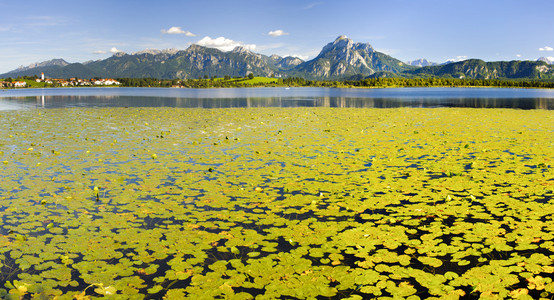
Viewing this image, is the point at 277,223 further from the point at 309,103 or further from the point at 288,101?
the point at 288,101

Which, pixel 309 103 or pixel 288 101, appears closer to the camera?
pixel 309 103

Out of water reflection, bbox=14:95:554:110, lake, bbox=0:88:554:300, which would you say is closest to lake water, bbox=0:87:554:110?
water reflection, bbox=14:95:554:110

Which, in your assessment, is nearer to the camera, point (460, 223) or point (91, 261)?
point (91, 261)

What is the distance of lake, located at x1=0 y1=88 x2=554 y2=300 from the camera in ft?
23.6

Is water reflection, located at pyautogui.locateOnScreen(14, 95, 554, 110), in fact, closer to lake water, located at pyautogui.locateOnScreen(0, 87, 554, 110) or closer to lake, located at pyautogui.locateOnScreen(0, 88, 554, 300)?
lake water, located at pyautogui.locateOnScreen(0, 87, 554, 110)

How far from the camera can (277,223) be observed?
1042 centimetres

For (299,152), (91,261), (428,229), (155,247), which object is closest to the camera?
(91,261)

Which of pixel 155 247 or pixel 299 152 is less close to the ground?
pixel 299 152

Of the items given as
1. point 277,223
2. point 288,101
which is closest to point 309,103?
point 288,101

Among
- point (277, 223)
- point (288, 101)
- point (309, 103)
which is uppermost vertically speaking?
point (288, 101)

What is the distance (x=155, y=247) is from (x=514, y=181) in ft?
48.2

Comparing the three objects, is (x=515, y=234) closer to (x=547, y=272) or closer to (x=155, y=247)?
(x=547, y=272)

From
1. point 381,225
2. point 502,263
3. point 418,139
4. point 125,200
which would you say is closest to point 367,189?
point 381,225

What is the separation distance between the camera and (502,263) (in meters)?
7.85
